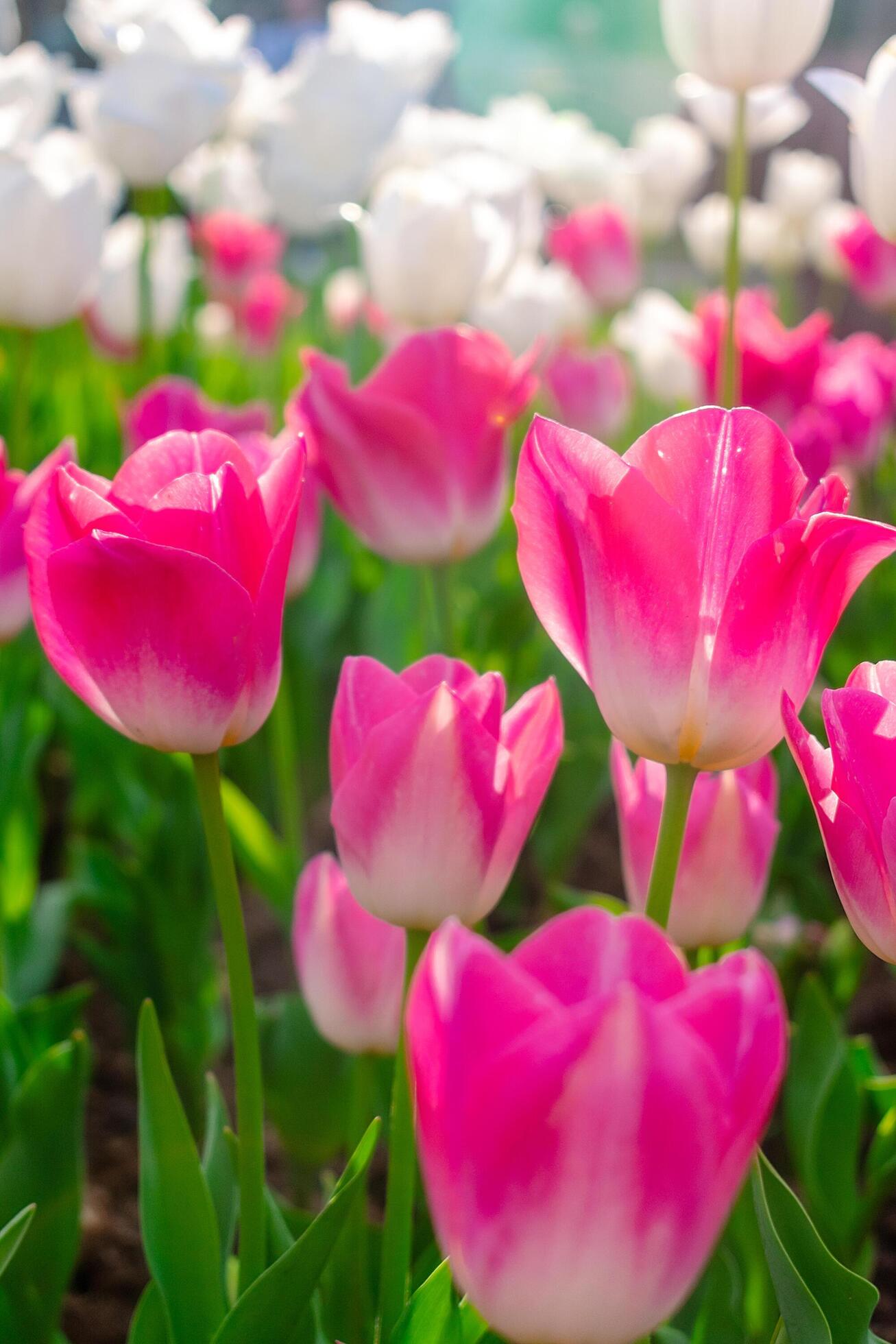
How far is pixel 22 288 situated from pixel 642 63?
12.3 feet

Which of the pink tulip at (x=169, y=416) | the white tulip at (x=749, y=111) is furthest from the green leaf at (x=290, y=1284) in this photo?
the white tulip at (x=749, y=111)

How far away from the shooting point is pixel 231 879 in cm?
47

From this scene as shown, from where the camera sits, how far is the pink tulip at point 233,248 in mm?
2902

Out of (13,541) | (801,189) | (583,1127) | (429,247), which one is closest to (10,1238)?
(583,1127)

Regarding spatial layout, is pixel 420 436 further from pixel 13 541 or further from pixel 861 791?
pixel 861 791

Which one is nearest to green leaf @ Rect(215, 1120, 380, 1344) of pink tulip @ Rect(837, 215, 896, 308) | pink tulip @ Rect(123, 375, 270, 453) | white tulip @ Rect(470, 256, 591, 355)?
pink tulip @ Rect(123, 375, 270, 453)

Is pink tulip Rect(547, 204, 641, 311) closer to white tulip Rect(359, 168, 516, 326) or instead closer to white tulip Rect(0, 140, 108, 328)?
white tulip Rect(359, 168, 516, 326)

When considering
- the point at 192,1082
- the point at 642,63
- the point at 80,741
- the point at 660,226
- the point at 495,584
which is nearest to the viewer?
the point at 192,1082

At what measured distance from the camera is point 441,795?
433mm

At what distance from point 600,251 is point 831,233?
442 mm

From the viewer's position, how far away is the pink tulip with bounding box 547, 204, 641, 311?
239cm

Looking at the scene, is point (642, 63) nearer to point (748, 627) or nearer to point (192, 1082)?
point (192, 1082)

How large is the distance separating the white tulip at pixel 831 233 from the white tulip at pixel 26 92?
1.35 m

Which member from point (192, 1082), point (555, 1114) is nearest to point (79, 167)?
point (192, 1082)
